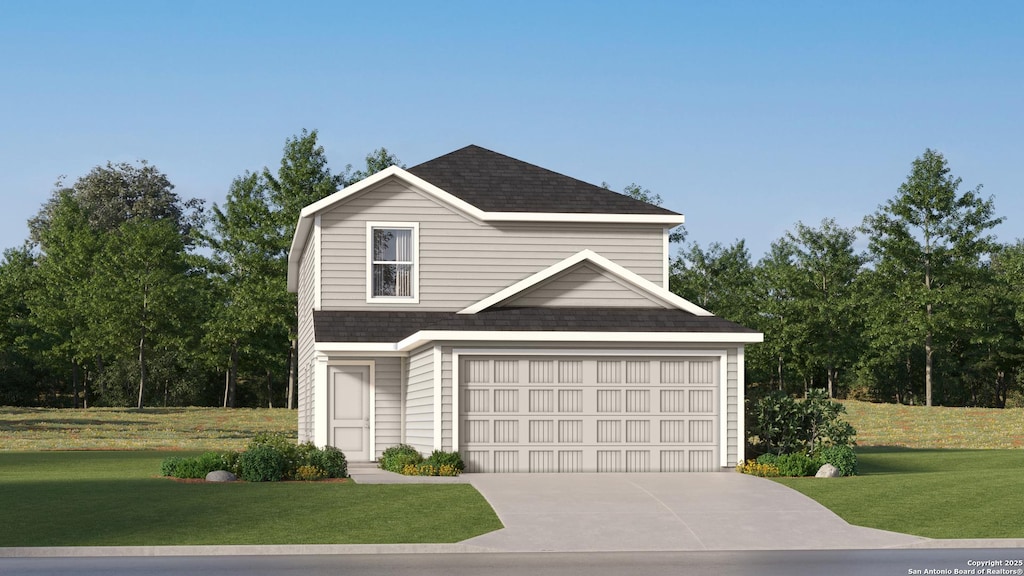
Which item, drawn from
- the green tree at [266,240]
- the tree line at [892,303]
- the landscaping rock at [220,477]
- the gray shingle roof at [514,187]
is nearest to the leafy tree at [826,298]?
the tree line at [892,303]

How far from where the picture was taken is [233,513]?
62.2 ft

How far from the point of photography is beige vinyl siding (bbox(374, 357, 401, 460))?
29781 mm

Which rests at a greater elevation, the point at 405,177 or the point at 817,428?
the point at 405,177

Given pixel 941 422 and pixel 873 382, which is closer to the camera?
pixel 941 422

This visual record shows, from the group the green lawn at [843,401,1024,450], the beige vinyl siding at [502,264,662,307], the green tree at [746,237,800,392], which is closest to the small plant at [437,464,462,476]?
the beige vinyl siding at [502,264,662,307]

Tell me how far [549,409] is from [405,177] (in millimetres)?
7765

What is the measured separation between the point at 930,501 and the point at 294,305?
41662 millimetres

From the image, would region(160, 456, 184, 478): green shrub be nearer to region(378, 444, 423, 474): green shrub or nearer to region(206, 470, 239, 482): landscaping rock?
region(206, 470, 239, 482): landscaping rock

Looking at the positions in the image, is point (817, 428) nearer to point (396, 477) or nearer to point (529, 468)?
point (529, 468)

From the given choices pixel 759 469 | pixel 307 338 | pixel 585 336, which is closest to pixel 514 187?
pixel 307 338

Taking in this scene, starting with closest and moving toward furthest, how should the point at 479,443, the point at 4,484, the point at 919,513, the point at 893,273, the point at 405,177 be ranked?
1. the point at 919,513
2. the point at 4,484
3. the point at 479,443
4. the point at 405,177
5. the point at 893,273

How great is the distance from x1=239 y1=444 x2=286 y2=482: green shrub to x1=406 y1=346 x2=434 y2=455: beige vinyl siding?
3486 mm

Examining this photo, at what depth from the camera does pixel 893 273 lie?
200 ft

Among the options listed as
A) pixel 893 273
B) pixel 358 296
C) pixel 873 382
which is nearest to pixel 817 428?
pixel 358 296
